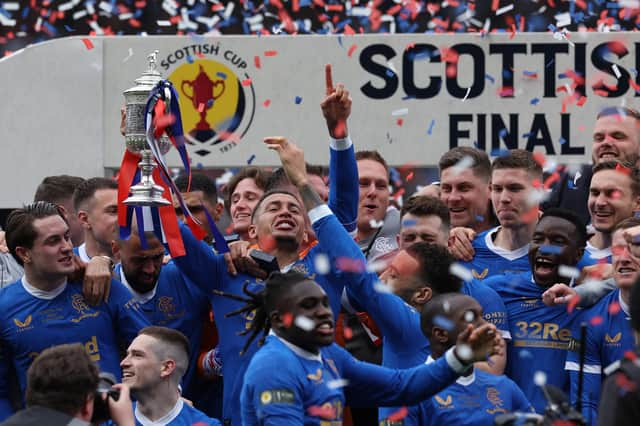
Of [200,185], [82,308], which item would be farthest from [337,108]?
[200,185]

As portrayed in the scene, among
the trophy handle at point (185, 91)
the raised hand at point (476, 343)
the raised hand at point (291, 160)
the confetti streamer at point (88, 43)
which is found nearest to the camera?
the raised hand at point (476, 343)

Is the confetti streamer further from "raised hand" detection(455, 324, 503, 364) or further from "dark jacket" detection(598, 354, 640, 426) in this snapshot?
"dark jacket" detection(598, 354, 640, 426)

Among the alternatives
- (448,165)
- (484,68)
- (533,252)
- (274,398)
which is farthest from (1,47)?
(274,398)

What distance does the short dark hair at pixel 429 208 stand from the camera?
7430 mm

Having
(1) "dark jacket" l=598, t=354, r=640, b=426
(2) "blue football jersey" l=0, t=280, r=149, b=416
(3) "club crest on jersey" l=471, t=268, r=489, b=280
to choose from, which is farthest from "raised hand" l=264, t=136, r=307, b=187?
(1) "dark jacket" l=598, t=354, r=640, b=426

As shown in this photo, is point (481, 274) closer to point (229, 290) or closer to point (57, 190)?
point (229, 290)

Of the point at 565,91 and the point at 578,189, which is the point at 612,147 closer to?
the point at 578,189

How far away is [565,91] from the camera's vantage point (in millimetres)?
9750

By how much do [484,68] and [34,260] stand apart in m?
4.03

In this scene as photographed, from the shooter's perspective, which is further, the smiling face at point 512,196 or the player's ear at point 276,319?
the smiling face at point 512,196

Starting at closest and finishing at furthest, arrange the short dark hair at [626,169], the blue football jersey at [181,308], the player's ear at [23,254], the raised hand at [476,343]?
1. the raised hand at [476,343]
2. the player's ear at [23,254]
3. the blue football jersey at [181,308]
4. the short dark hair at [626,169]

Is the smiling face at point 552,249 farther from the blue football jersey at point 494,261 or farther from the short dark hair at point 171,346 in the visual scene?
the short dark hair at point 171,346

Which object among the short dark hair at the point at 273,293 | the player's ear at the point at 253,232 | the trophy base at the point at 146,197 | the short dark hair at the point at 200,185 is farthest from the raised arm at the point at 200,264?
the short dark hair at the point at 200,185

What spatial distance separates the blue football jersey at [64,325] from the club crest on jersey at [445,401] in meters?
1.74
